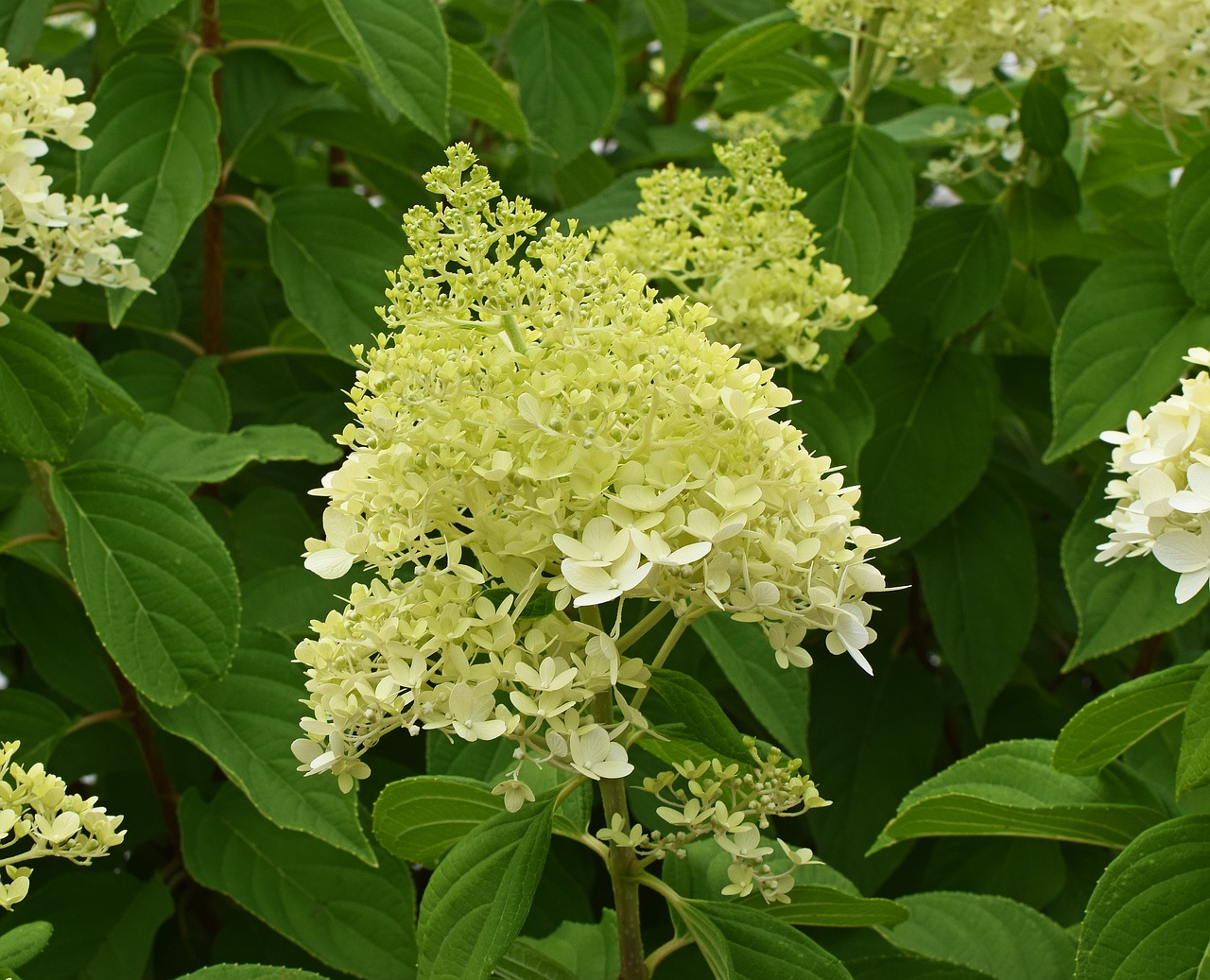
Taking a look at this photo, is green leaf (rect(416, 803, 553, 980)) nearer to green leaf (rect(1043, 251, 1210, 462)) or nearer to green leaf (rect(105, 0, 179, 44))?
green leaf (rect(1043, 251, 1210, 462))

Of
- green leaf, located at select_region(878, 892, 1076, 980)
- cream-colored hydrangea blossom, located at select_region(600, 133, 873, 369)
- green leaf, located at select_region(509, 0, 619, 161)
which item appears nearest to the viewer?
green leaf, located at select_region(878, 892, 1076, 980)

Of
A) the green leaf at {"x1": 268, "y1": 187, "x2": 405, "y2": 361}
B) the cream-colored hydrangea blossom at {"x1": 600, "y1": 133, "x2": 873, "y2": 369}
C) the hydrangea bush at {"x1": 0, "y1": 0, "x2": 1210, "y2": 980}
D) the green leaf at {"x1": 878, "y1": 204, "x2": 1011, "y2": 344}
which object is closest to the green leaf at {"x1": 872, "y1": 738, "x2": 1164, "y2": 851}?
the hydrangea bush at {"x1": 0, "y1": 0, "x2": 1210, "y2": 980}

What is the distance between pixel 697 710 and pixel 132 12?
120 cm

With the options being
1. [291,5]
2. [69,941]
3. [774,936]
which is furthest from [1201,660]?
[291,5]

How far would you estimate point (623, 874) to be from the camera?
40.8 inches

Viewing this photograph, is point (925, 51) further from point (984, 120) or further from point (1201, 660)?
point (1201, 660)

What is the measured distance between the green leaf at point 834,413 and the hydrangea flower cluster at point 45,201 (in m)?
0.82

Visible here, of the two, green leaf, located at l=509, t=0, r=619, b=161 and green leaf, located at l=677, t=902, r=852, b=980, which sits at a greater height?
green leaf, located at l=509, t=0, r=619, b=161

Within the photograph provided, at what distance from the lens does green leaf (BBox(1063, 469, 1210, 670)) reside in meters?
1.61

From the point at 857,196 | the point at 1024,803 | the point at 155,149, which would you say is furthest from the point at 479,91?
the point at 1024,803

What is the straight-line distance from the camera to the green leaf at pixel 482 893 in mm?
922

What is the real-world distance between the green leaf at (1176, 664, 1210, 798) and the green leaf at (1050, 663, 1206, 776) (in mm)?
77

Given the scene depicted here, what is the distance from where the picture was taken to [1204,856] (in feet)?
3.62

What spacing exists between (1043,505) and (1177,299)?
A: 0.49 m
